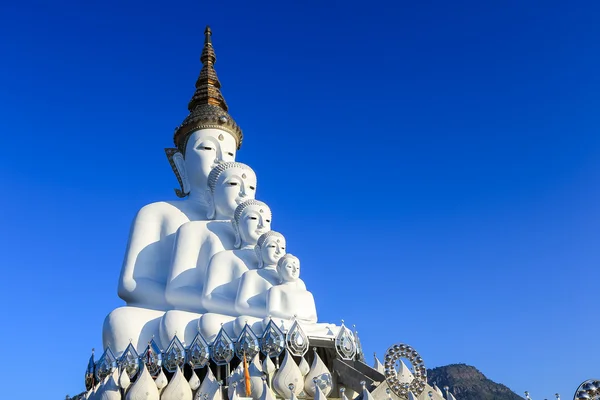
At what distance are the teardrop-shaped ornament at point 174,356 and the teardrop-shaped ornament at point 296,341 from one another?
258 centimetres

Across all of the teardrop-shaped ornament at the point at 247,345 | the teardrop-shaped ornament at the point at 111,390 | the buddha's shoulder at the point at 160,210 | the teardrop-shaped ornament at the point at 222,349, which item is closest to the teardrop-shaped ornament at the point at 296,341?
the teardrop-shaped ornament at the point at 247,345

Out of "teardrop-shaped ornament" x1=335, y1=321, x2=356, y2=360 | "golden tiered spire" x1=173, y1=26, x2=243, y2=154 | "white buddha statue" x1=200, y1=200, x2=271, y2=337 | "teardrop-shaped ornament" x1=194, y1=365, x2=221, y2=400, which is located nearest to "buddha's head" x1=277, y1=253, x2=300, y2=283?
"white buddha statue" x1=200, y1=200, x2=271, y2=337

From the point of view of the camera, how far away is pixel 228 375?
562 inches

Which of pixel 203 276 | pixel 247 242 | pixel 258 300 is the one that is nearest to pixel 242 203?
pixel 247 242

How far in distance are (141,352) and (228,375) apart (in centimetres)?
243

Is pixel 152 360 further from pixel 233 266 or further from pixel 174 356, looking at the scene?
pixel 233 266

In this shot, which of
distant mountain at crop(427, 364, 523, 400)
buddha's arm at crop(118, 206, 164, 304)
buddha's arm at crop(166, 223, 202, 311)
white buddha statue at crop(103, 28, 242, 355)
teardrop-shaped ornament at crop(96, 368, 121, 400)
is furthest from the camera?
distant mountain at crop(427, 364, 523, 400)

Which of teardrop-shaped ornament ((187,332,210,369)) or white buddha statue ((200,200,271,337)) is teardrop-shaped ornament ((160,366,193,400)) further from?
white buddha statue ((200,200,271,337))

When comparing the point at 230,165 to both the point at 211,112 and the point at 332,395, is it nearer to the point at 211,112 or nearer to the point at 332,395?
the point at 211,112

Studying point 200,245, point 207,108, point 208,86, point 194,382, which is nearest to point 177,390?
point 194,382

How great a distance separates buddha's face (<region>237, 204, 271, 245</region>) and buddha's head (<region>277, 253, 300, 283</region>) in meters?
1.81

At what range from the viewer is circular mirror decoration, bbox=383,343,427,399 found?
39.9ft

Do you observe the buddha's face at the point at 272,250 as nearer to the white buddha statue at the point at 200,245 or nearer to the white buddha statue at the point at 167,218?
the white buddha statue at the point at 200,245

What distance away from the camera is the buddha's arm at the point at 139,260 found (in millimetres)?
17375
